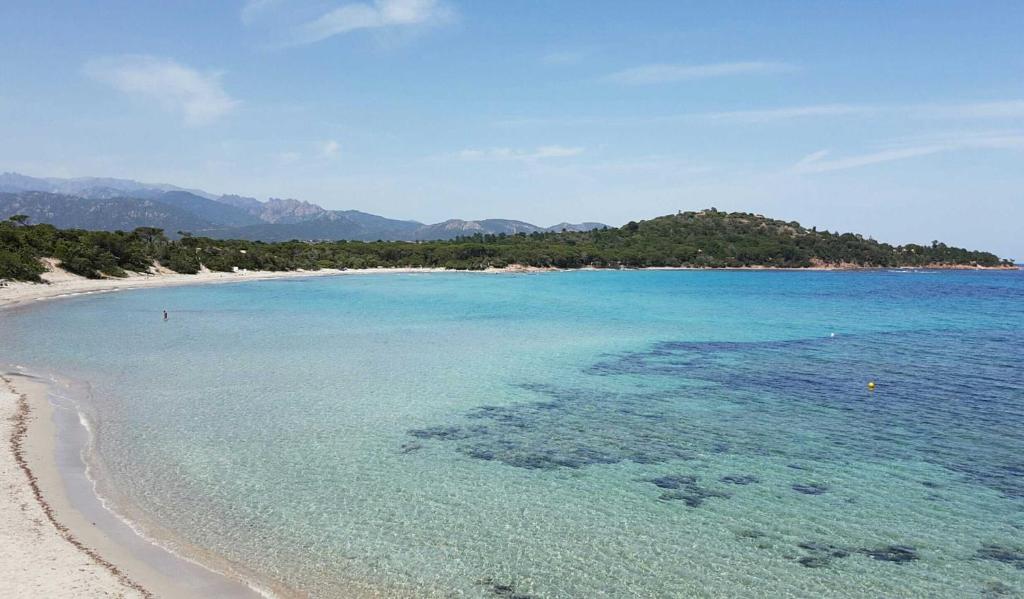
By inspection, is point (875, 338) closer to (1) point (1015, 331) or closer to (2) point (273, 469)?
(1) point (1015, 331)

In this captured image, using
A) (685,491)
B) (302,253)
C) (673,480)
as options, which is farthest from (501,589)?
(302,253)

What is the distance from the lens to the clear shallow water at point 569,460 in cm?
999

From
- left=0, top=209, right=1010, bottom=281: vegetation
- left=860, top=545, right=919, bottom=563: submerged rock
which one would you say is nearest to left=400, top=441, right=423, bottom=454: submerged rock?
left=860, top=545, right=919, bottom=563: submerged rock

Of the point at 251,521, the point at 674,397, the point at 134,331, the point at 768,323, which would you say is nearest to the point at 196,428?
the point at 251,521

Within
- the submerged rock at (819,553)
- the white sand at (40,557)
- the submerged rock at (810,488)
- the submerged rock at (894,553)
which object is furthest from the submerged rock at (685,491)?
the white sand at (40,557)

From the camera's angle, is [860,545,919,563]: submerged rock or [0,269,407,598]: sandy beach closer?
[0,269,407,598]: sandy beach

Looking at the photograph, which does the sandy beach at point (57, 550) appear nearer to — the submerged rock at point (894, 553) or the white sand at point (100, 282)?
the submerged rock at point (894, 553)

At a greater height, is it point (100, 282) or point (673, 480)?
point (100, 282)

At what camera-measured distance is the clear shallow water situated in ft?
32.8

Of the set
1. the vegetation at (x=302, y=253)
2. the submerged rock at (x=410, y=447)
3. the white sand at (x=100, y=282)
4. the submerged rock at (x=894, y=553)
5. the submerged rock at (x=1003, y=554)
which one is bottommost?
the submerged rock at (x=410, y=447)

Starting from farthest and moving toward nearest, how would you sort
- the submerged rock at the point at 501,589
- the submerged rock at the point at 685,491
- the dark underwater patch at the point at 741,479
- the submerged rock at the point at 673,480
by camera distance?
the dark underwater patch at the point at 741,479 → the submerged rock at the point at 673,480 → the submerged rock at the point at 685,491 → the submerged rock at the point at 501,589

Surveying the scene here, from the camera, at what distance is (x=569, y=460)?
15.0m

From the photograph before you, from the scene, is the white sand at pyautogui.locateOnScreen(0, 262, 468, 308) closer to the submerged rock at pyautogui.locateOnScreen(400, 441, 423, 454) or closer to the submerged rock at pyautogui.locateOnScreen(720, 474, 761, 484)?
the submerged rock at pyautogui.locateOnScreen(400, 441, 423, 454)

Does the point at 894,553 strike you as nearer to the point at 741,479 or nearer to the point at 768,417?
the point at 741,479
